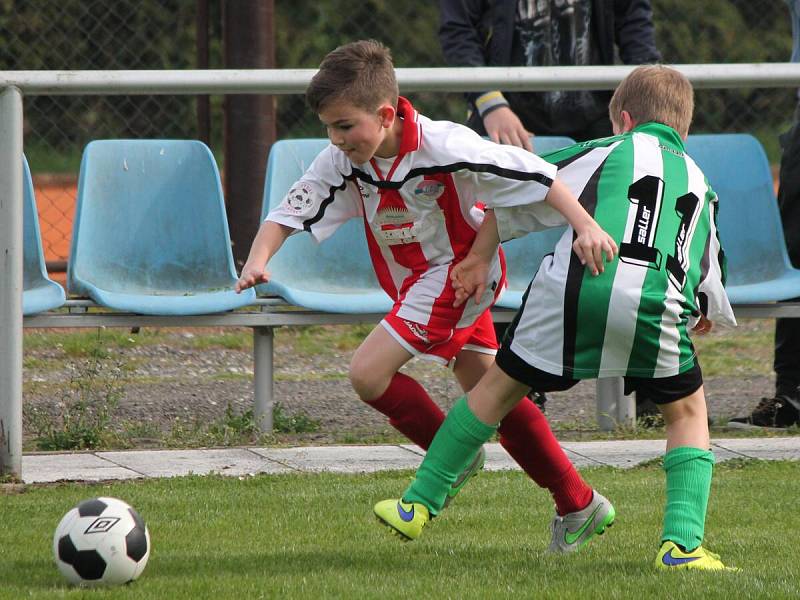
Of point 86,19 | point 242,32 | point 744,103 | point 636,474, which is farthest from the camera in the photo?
point 744,103

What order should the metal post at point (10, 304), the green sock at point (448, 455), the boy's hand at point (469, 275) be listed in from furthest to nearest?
1. the metal post at point (10, 304)
2. the boy's hand at point (469, 275)
3. the green sock at point (448, 455)

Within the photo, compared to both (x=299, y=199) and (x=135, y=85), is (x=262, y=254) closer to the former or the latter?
(x=299, y=199)

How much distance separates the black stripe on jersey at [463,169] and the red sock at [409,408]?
578mm

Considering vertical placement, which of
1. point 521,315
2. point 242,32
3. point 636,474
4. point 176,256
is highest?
point 242,32

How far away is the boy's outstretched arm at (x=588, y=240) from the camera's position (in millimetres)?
3404

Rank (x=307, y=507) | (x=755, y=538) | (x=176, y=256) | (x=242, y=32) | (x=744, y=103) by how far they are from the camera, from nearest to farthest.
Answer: (x=755, y=538) < (x=307, y=507) < (x=176, y=256) < (x=242, y=32) < (x=744, y=103)

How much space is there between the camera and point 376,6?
15172 millimetres

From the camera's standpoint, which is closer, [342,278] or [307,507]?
[307,507]

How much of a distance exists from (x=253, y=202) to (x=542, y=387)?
15.7 ft

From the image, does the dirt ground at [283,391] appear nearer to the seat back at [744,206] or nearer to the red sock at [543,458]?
the seat back at [744,206]

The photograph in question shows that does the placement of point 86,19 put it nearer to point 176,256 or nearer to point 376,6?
point 376,6

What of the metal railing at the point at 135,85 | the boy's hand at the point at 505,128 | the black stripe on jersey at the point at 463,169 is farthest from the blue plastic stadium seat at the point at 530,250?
the black stripe on jersey at the point at 463,169

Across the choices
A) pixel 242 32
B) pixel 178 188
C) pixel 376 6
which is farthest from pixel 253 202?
pixel 376 6

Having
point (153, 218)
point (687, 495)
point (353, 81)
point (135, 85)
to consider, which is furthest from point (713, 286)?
point (153, 218)
